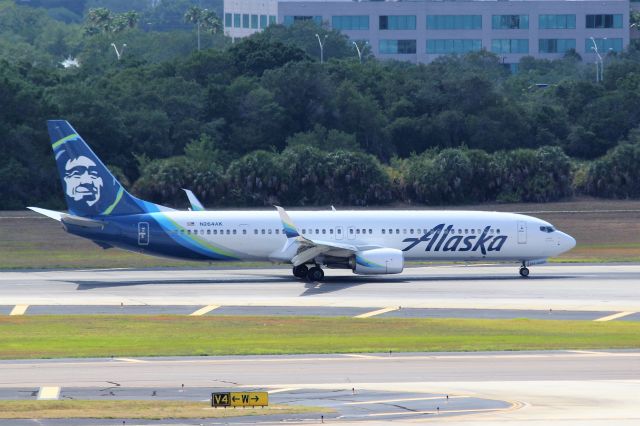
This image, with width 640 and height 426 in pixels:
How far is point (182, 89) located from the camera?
4309 inches

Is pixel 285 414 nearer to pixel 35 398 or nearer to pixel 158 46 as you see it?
pixel 35 398

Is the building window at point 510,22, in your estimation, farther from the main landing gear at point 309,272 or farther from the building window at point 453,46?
the main landing gear at point 309,272

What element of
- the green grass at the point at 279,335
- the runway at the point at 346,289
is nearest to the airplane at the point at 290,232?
the runway at the point at 346,289

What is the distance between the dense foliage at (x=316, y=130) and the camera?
9525 centimetres

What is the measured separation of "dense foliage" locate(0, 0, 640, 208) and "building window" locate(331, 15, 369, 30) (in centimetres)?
5152

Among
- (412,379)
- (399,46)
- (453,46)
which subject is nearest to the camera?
(412,379)

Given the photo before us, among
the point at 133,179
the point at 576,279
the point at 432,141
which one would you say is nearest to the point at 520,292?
the point at 576,279

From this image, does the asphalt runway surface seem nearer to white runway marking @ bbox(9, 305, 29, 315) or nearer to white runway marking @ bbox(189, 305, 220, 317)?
white runway marking @ bbox(9, 305, 29, 315)

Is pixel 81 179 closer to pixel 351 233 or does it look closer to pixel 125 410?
pixel 351 233

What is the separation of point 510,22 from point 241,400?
521 ft

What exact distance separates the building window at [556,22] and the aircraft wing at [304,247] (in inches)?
5033

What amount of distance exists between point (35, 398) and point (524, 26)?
15922cm

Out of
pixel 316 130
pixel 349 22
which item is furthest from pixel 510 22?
pixel 316 130

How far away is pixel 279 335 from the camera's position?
40375mm
